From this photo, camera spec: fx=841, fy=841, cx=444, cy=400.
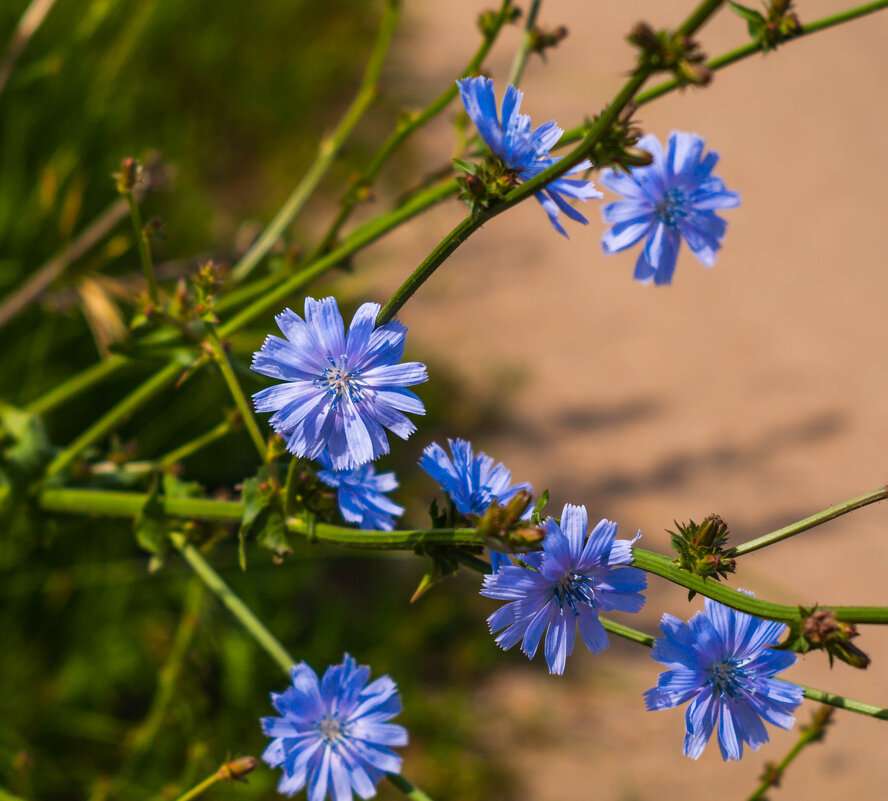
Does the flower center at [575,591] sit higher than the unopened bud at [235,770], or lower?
higher

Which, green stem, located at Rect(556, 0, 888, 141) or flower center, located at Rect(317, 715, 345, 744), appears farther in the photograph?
green stem, located at Rect(556, 0, 888, 141)

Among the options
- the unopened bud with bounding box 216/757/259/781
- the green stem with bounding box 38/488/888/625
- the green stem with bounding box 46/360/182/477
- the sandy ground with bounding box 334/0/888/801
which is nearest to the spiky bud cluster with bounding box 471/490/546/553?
the green stem with bounding box 38/488/888/625

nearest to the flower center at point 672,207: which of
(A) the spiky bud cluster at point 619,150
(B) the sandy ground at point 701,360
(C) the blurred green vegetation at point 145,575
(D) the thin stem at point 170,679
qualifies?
(A) the spiky bud cluster at point 619,150

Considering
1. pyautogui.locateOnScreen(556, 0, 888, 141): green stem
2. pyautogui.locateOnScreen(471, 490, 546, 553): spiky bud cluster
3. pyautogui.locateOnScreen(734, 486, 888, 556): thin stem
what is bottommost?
pyautogui.locateOnScreen(471, 490, 546, 553): spiky bud cluster

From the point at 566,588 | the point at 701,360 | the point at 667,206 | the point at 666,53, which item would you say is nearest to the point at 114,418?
the point at 566,588

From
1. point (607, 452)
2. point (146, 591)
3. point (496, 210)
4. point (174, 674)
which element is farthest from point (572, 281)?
point (496, 210)

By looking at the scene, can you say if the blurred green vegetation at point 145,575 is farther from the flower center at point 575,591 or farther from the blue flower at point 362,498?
the flower center at point 575,591

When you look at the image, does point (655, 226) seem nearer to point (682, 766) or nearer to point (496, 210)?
point (496, 210)

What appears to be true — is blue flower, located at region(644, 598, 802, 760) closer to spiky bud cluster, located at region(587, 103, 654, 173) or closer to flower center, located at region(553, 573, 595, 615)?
flower center, located at region(553, 573, 595, 615)
